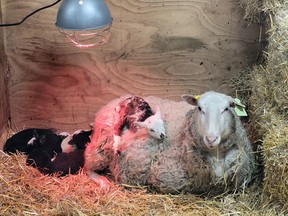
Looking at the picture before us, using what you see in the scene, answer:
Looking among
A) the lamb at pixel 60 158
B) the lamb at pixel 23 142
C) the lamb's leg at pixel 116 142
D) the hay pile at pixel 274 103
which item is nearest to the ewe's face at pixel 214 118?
the hay pile at pixel 274 103

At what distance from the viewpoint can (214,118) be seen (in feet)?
10.0

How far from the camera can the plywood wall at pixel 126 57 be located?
3934 mm

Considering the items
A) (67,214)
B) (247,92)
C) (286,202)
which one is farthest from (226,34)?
(67,214)

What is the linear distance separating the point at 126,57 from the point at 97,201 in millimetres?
1279

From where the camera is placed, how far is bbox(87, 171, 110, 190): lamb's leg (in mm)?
3551

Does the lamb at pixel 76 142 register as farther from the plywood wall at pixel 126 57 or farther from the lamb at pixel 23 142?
the plywood wall at pixel 126 57

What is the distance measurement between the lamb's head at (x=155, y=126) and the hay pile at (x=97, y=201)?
401 mm

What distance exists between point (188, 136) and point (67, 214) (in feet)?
3.08

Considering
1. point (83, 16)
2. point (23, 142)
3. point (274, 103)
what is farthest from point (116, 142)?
point (274, 103)

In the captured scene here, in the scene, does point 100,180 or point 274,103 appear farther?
point 100,180

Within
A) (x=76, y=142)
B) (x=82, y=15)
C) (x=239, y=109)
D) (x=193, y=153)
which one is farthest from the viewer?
(x=76, y=142)

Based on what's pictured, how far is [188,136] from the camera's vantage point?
333cm

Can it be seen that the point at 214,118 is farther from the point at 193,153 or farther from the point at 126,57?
the point at 126,57

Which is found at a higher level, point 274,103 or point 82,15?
point 82,15
